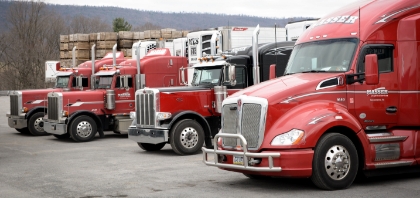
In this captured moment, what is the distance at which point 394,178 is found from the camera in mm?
12219

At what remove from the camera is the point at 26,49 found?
2539 inches

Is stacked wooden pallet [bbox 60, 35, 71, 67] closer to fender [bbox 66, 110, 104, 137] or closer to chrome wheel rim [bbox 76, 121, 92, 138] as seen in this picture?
fender [bbox 66, 110, 104, 137]

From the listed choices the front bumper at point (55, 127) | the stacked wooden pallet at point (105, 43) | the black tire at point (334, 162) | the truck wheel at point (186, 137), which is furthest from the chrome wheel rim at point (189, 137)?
the stacked wooden pallet at point (105, 43)

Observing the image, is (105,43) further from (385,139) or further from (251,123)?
A: (385,139)

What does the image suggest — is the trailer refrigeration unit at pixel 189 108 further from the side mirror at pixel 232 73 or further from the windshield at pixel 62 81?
the windshield at pixel 62 81

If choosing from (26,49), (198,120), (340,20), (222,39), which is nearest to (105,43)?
(222,39)

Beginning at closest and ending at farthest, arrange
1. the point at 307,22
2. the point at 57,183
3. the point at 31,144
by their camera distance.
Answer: the point at 57,183, the point at 31,144, the point at 307,22

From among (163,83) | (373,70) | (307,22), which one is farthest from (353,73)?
(307,22)

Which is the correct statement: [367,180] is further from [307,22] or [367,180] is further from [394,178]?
[307,22]

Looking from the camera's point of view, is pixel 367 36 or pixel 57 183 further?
pixel 57 183

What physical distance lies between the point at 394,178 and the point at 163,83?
1197cm

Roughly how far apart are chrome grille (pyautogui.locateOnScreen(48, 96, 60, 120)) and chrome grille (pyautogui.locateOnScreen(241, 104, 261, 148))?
12.6 meters

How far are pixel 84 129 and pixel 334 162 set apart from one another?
13132 millimetres

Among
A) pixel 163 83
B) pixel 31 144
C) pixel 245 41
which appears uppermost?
pixel 245 41
